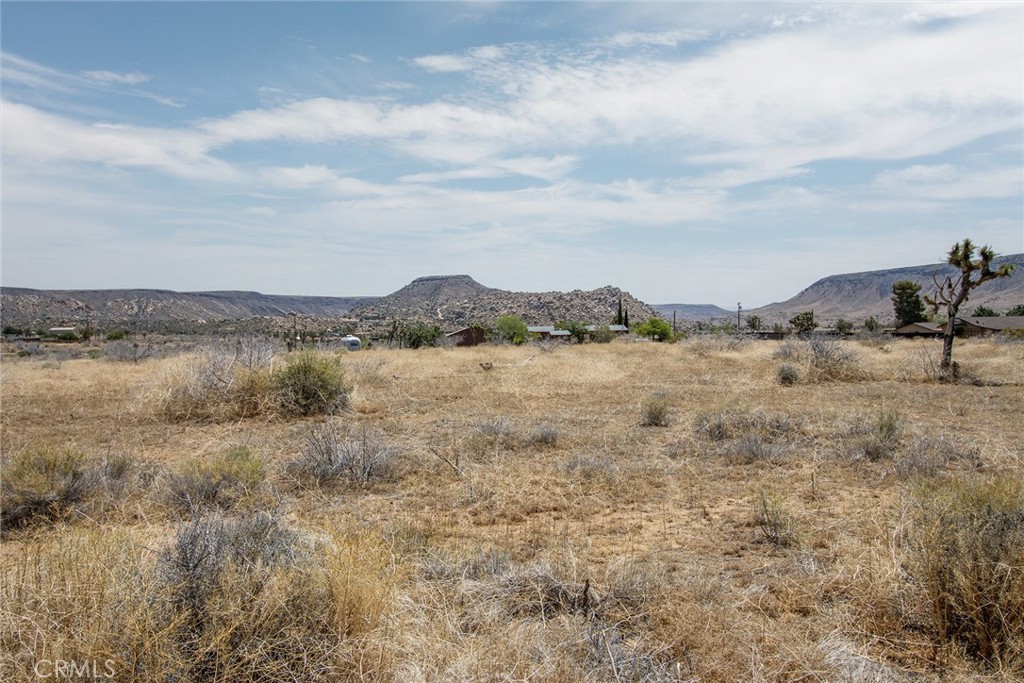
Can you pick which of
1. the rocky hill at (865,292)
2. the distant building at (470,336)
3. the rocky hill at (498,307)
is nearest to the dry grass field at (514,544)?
the distant building at (470,336)

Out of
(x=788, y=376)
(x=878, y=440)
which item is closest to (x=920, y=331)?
(x=788, y=376)

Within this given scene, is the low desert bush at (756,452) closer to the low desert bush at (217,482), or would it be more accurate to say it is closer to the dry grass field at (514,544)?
the dry grass field at (514,544)

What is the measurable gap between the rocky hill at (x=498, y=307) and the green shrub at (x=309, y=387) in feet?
223

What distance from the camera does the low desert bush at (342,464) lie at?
689 cm

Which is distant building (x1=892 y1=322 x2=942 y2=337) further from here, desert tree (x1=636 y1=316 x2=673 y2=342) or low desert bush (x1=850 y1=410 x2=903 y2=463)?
low desert bush (x1=850 y1=410 x2=903 y2=463)

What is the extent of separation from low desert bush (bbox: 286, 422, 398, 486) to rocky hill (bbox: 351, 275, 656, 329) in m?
72.8

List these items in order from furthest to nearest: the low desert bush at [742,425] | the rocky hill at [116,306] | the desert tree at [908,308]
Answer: the rocky hill at [116,306], the desert tree at [908,308], the low desert bush at [742,425]

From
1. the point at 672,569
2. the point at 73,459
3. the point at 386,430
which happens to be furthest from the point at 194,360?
the point at 672,569

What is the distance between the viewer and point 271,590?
287 cm

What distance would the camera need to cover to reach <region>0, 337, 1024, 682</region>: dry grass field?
108 inches

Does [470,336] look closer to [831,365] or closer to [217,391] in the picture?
[831,365]

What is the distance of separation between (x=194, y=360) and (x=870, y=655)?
12.9 metres

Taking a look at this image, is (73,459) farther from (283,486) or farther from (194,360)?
(194,360)

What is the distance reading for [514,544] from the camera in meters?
4.86
